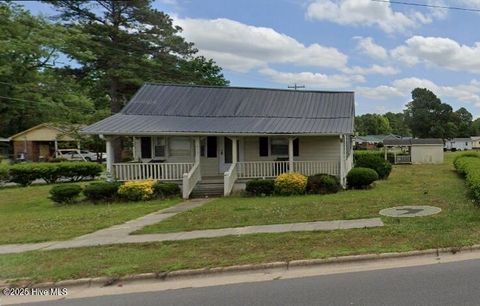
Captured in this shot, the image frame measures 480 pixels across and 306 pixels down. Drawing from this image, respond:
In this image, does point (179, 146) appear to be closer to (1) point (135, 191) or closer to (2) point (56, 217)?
(1) point (135, 191)


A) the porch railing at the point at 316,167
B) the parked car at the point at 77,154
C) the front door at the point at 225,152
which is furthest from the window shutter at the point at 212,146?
the parked car at the point at 77,154

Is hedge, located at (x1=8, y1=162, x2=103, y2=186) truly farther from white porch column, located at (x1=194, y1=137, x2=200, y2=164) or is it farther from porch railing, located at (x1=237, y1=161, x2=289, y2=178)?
porch railing, located at (x1=237, y1=161, x2=289, y2=178)

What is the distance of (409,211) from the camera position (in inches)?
396

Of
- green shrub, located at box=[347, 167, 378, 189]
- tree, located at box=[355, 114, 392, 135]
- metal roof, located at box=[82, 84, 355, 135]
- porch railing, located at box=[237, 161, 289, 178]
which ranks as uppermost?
tree, located at box=[355, 114, 392, 135]

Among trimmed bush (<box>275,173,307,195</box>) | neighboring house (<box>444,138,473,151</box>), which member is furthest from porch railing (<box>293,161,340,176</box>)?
neighboring house (<box>444,138,473,151</box>)

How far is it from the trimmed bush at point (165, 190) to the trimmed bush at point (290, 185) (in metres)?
4.07

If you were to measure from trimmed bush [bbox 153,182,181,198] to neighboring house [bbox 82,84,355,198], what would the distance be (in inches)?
19.4

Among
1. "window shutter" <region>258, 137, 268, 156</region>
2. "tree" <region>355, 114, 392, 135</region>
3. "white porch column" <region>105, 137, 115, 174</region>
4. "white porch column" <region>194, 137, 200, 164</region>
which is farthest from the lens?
"tree" <region>355, 114, 392, 135</region>

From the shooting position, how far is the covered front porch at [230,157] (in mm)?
16797

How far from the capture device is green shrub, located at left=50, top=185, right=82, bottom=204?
15.1 m

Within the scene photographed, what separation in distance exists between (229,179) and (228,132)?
2.02 meters

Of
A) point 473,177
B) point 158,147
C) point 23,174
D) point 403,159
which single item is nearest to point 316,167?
point 473,177

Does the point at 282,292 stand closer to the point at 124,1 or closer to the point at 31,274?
the point at 31,274

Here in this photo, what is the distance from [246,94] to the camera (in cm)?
2145
